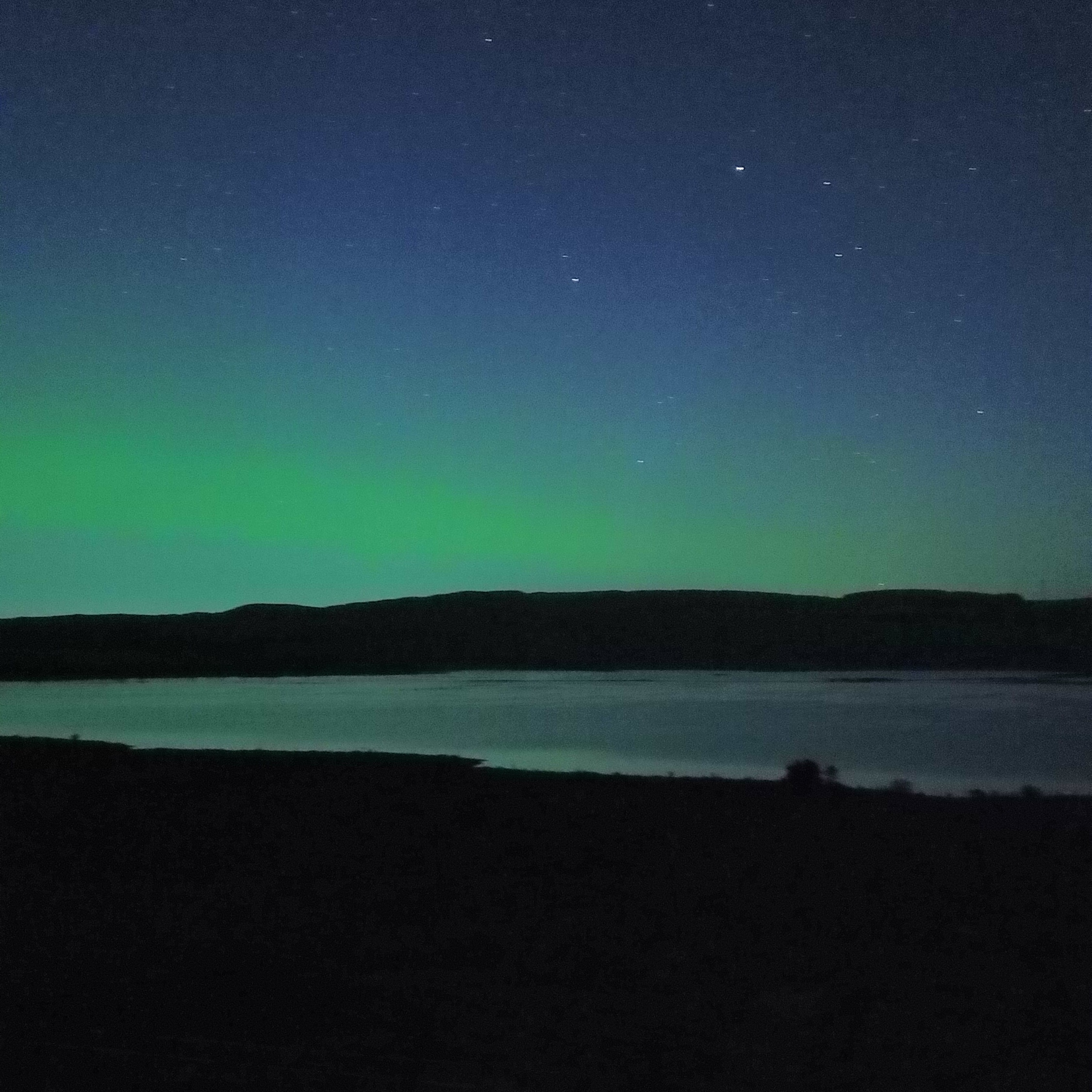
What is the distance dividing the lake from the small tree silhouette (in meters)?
2.24

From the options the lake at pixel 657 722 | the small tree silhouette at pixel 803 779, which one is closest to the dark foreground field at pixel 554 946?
the small tree silhouette at pixel 803 779

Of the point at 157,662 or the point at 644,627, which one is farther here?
the point at 644,627

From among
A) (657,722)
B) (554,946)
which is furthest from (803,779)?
(657,722)

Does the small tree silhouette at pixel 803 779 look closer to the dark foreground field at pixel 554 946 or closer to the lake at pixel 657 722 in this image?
the dark foreground field at pixel 554 946

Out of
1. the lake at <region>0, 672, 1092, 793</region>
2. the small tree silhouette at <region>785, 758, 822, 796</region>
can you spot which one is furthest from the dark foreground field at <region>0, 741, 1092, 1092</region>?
the lake at <region>0, 672, 1092, 793</region>

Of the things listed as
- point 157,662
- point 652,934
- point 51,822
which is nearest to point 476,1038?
point 652,934

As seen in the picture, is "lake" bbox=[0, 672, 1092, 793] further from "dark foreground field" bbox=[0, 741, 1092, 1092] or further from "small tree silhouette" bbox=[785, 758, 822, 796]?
"dark foreground field" bbox=[0, 741, 1092, 1092]

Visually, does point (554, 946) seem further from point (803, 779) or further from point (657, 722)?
point (657, 722)

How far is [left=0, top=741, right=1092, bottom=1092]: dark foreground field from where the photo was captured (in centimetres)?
623

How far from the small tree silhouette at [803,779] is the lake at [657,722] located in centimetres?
224

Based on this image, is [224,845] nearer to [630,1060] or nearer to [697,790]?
[697,790]

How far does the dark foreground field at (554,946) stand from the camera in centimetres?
623

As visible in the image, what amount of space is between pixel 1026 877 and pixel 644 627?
8539 cm

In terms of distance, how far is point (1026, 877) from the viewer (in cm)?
1118
